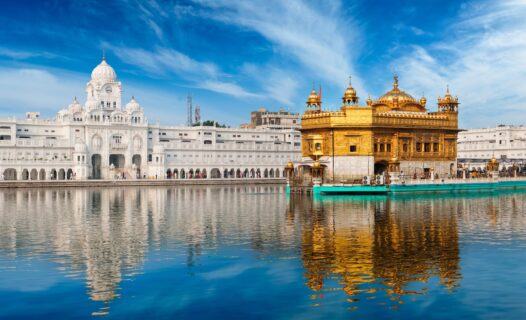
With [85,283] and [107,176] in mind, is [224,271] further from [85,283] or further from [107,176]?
[107,176]

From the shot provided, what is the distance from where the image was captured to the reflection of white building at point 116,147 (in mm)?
100350

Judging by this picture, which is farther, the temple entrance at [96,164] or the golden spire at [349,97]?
the temple entrance at [96,164]

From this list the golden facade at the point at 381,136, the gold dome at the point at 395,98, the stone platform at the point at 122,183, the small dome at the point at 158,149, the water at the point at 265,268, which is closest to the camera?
the water at the point at 265,268

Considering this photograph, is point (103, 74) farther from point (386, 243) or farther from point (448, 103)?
point (386, 243)

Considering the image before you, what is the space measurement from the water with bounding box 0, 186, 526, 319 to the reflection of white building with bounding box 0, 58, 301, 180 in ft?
228

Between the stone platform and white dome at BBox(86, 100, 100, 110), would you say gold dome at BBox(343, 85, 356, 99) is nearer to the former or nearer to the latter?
the stone platform

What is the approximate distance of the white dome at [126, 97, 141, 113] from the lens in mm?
114512

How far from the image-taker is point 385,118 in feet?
209

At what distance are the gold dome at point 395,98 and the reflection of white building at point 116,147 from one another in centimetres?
4702

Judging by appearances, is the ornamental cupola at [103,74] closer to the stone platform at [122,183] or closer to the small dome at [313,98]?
the stone platform at [122,183]

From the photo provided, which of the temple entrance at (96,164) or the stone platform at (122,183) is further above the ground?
the temple entrance at (96,164)

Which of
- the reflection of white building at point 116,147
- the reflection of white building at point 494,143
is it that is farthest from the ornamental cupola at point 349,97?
the reflection of white building at point 494,143

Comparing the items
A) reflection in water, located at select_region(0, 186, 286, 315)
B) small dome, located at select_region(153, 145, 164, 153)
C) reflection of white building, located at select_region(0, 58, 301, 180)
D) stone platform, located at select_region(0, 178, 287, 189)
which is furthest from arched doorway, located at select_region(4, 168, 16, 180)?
reflection in water, located at select_region(0, 186, 286, 315)

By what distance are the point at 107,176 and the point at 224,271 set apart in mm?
88988
